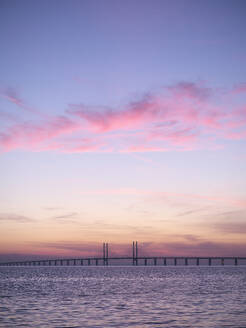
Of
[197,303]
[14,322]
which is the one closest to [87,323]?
[14,322]

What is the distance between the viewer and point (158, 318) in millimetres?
27672

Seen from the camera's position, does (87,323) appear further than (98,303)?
No

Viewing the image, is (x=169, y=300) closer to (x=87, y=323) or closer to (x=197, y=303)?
(x=197, y=303)

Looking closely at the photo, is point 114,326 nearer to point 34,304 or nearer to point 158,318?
point 158,318

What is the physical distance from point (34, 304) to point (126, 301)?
7.86 meters

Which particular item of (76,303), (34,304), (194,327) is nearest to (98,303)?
(76,303)

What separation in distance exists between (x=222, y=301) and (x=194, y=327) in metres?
14.4

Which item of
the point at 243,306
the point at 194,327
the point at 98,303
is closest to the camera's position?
the point at 194,327

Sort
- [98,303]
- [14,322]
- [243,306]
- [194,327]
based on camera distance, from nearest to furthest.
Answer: [194,327], [14,322], [243,306], [98,303]

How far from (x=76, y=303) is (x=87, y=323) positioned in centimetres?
1134

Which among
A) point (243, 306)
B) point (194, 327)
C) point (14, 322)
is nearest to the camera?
point (194, 327)

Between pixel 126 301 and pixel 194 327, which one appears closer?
pixel 194 327

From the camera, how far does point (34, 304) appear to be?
118 ft

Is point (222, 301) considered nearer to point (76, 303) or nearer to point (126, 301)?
point (126, 301)
